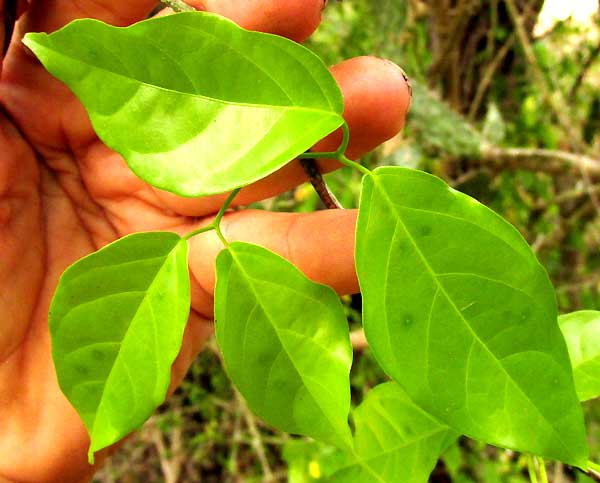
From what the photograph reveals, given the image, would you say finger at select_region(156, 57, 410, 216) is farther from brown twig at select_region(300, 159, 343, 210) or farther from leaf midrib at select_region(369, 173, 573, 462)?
leaf midrib at select_region(369, 173, 573, 462)

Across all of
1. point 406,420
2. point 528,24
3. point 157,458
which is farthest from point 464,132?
point 157,458

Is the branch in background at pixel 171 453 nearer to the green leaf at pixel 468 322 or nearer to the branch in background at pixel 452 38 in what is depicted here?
the branch in background at pixel 452 38

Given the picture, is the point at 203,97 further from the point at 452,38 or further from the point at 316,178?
the point at 452,38

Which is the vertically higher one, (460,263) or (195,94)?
(195,94)

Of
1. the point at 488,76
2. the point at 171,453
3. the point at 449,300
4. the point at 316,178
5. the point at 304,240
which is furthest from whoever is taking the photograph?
the point at 171,453

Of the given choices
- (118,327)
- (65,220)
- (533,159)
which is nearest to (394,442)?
(118,327)

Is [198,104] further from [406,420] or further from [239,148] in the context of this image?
[406,420]
